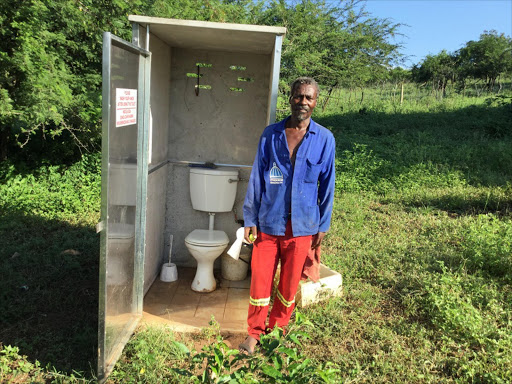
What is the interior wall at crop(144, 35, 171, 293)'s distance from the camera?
425 cm

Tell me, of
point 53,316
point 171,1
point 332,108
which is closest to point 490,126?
point 332,108

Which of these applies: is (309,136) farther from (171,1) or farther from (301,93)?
(171,1)

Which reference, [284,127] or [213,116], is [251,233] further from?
[213,116]

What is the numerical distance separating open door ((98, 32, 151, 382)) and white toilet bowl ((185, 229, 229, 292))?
2.74 ft

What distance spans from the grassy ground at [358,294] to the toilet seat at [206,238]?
1006 millimetres

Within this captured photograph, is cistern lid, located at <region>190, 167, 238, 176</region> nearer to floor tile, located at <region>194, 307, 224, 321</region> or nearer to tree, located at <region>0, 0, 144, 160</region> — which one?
floor tile, located at <region>194, 307, 224, 321</region>

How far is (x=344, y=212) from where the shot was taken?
6.97m

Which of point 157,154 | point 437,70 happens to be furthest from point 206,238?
point 437,70

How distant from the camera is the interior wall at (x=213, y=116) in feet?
15.9

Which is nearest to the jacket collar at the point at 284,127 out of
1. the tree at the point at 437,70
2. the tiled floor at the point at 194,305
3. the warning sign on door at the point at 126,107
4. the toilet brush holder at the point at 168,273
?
the warning sign on door at the point at 126,107

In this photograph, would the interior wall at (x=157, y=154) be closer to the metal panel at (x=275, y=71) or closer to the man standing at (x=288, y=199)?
the metal panel at (x=275, y=71)

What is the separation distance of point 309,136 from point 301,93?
0.31m

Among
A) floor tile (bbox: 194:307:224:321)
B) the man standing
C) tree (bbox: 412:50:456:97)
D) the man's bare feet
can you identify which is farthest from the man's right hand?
tree (bbox: 412:50:456:97)

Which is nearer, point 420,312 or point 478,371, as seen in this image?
point 478,371
